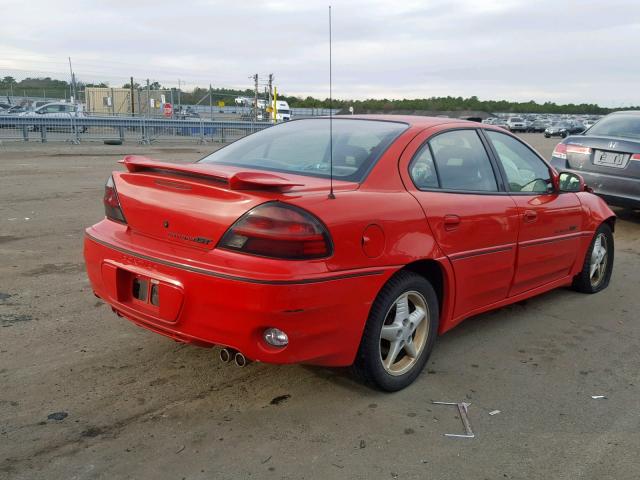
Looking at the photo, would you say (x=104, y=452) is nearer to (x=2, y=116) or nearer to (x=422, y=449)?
(x=422, y=449)

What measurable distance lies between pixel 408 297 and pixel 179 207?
1347 mm

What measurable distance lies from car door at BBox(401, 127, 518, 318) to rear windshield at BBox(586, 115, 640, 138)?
5.43 m

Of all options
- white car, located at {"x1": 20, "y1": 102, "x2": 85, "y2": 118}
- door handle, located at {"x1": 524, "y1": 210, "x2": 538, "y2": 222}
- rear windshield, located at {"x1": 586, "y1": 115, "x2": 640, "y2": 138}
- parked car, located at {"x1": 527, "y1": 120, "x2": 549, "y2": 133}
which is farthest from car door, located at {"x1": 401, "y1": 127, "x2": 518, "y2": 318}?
parked car, located at {"x1": 527, "y1": 120, "x2": 549, "y2": 133}

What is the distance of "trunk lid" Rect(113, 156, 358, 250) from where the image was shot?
2.92m

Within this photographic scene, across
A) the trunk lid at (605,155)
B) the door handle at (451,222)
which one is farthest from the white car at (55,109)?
the door handle at (451,222)

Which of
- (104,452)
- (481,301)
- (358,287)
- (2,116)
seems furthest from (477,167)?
(2,116)

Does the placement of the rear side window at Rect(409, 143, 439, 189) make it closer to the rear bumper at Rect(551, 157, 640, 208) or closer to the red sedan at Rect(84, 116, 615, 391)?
the red sedan at Rect(84, 116, 615, 391)

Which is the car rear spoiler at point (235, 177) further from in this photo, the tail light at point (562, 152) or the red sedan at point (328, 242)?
the tail light at point (562, 152)

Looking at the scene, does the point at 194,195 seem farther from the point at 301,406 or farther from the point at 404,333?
the point at 404,333

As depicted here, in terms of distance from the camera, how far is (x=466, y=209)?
3738 mm

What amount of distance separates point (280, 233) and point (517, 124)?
6373 cm

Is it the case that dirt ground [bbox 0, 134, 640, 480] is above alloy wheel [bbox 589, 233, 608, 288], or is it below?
below

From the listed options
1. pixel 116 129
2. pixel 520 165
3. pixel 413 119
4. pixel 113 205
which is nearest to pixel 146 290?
pixel 113 205

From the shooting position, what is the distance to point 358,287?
303 centimetres
